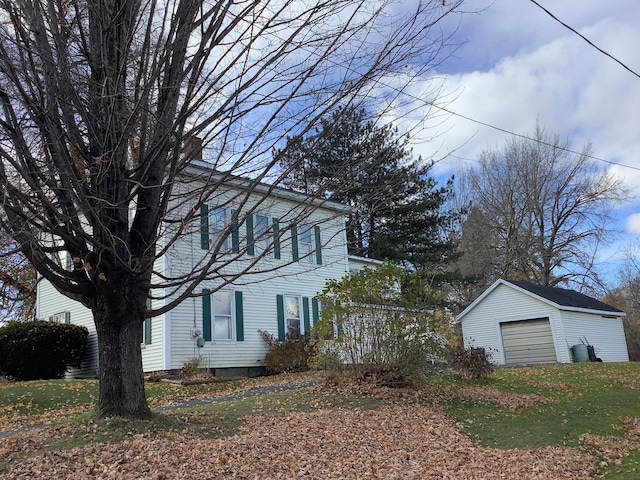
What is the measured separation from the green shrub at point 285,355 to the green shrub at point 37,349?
5787mm

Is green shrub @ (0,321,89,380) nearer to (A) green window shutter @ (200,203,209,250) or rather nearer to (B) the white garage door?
(A) green window shutter @ (200,203,209,250)

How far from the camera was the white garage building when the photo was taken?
2212 cm

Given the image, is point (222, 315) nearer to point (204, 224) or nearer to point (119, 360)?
point (204, 224)

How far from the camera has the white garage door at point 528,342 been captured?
22.4 m

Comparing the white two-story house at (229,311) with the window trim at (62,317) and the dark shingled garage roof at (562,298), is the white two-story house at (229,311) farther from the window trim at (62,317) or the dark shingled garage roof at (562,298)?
the dark shingled garage roof at (562,298)

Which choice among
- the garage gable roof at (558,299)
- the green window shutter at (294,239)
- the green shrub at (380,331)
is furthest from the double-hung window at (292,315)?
the garage gable roof at (558,299)

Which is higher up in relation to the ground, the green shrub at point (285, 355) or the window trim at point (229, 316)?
the window trim at point (229, 316)

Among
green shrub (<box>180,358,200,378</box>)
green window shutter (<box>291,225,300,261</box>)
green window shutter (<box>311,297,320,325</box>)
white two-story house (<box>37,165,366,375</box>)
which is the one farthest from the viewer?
green window shutter (<box>311,297,320,325</box>)

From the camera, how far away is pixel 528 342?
75.9 ft

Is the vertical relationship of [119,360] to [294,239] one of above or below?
below

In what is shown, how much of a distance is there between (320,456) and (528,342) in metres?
19.6

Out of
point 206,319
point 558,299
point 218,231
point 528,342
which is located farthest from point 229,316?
point 558,299

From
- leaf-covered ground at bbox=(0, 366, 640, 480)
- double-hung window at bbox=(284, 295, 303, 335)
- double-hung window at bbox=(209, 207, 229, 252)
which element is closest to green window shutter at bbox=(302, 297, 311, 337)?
double-hung window at bbox=(284, 295, 303, 335)

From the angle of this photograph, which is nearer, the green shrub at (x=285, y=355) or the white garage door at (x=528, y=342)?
the green shrub at (x=285, y=355)
